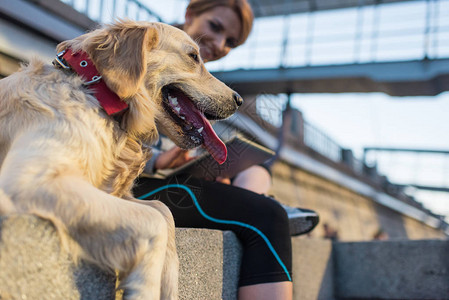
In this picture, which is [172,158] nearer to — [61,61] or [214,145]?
[214,145]

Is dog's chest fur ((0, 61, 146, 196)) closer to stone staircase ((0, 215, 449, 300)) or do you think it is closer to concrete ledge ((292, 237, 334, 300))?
stone staircase ((0, 215, 449, 300))

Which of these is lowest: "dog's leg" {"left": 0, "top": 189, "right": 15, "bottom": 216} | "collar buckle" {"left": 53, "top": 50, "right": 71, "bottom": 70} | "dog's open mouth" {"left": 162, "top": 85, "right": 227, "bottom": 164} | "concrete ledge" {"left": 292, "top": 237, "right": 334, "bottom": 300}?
"concrete ledge" {"left": 292, "top": 237, "right": 334, "bottom": 300}

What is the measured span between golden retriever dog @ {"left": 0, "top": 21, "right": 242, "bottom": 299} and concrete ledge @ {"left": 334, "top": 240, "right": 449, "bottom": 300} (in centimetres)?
211

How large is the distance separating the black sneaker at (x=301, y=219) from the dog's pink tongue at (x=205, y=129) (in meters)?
0.70

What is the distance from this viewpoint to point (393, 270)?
3146 millimetres

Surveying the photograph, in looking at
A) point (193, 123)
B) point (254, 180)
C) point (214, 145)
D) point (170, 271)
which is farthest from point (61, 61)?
point (254, 180)

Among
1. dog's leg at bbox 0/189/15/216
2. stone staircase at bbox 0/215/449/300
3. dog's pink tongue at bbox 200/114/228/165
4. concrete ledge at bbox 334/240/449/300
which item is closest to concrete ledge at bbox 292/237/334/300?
stone staircase at bbox 0/215/449/300

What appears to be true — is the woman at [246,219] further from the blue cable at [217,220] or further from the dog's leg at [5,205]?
the dog's leg at [5,205]

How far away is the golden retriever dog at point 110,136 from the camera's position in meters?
1.05

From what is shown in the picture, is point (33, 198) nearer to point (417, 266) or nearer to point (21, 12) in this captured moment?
point (417, 266)

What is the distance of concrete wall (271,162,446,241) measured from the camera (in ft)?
28.8

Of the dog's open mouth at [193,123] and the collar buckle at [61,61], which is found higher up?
the collar buckle at [61,61]

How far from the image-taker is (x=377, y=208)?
16.9 meters

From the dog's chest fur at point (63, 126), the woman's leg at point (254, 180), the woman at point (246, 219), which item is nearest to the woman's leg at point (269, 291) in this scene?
the woman at point (246, 219)
